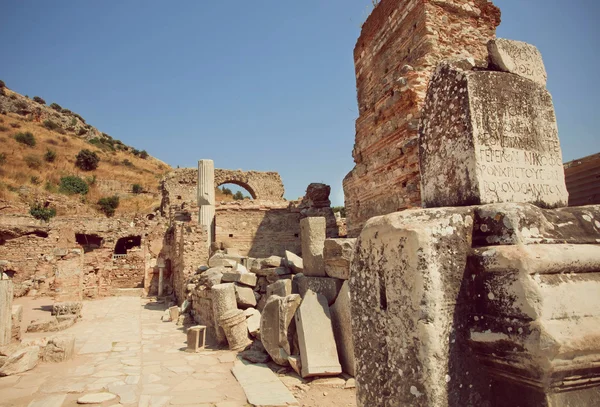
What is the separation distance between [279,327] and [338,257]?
1.47 m

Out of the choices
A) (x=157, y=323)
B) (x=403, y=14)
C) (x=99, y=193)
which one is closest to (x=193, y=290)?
(x=157, y=323)

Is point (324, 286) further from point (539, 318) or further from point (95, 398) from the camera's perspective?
point (539, 318)

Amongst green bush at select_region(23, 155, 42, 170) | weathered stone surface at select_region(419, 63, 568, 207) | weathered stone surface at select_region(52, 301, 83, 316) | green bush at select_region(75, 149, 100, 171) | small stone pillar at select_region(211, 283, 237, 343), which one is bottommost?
weathered stone surface at select_region(52, 301, 83, 316)

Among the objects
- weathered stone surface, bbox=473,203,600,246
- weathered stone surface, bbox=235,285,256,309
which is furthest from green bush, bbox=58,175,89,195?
weathered stone surface, bbox=473,203,600,246

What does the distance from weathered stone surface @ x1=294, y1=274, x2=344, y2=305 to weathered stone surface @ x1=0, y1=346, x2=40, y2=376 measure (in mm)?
4611

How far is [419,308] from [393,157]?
590cm

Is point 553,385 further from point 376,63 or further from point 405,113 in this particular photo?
point 376,63

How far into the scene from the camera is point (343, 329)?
5.19 m

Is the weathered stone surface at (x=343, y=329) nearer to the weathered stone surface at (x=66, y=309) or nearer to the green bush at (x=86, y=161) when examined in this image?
the weathered stone surface at (x=66, y=309)

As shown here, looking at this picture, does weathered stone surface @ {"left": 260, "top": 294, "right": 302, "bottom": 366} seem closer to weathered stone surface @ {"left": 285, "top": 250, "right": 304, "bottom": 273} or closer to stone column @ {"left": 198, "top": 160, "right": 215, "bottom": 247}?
weathered stone surface @ {"left": 285, "top": 250, "right": 304, "bottom": 273}

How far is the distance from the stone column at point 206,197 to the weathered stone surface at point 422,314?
15530 millimetres

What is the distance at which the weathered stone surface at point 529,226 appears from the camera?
1.39 metres

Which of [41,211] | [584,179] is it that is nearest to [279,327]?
[584,179]

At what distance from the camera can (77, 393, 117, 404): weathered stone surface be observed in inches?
174
